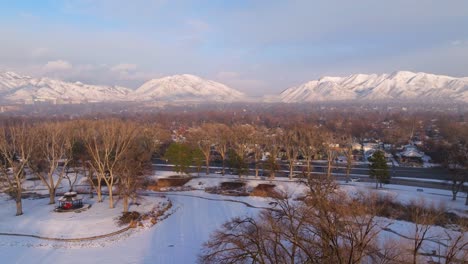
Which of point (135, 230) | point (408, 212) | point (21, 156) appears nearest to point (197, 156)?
point (135, 230)

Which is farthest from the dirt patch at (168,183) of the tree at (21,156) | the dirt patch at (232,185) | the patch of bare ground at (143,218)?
the tree at (21,156)

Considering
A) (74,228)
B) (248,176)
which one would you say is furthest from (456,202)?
(74,228)

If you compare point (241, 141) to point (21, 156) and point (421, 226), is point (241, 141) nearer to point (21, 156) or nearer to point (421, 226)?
point (21, 156)

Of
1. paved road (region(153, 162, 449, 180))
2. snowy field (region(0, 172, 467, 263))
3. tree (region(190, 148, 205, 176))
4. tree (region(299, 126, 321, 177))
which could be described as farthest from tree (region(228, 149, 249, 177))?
tree (region(299, 126, 321, 177))

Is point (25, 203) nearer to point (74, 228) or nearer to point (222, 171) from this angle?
point (74, 228)

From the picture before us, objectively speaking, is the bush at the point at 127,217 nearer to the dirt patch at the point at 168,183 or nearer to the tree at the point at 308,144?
the dirt patch at the point at 168,183
